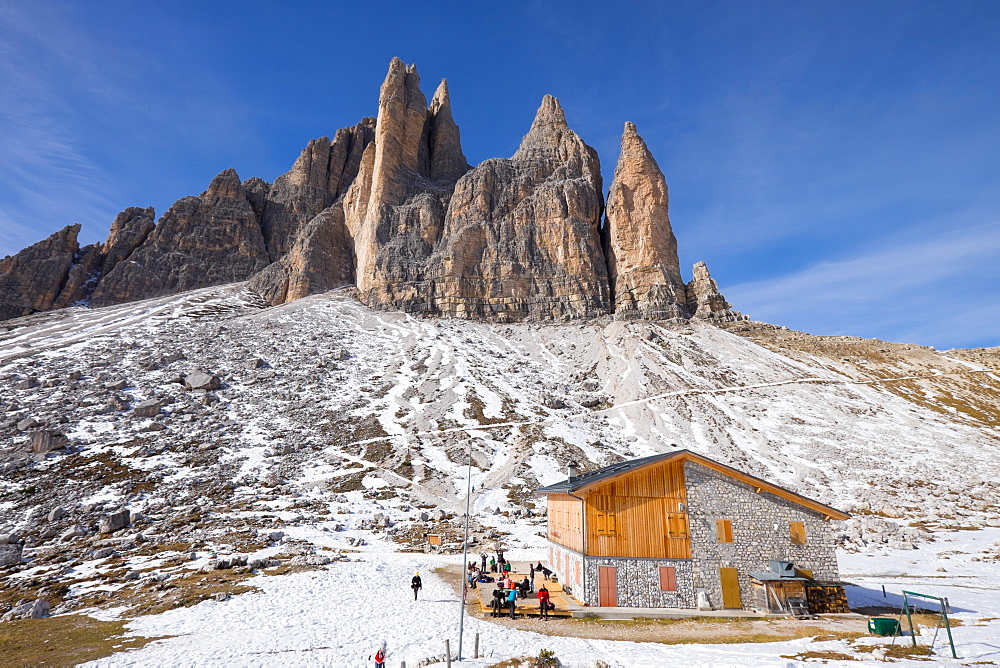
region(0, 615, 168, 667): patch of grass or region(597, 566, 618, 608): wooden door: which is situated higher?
region(597, 566, 618, 608): wooden door

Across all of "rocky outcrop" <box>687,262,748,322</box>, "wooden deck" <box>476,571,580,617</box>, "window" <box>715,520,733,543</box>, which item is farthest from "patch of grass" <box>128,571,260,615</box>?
"rocky outcrop" <box>687,262,748,322</box>

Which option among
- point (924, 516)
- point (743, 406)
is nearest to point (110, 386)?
point (743, 406)

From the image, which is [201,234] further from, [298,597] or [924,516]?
[924,516]

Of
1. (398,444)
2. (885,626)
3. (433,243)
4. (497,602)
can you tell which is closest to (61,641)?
(497,602)

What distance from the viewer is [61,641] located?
17375 millimetres

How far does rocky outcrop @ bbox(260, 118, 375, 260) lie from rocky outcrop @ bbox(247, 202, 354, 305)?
21740 mm

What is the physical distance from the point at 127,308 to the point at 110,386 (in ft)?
167

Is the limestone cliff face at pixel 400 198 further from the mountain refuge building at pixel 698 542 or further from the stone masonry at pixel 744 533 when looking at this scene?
the stone masonry at pixel 744 533

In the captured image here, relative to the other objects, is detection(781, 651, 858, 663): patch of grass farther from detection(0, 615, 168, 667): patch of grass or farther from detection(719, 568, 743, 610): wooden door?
detection(0, 615, 168, 667): patch of grass

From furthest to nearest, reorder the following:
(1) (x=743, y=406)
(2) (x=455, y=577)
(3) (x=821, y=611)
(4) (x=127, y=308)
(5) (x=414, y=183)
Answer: (5) (x=414, y=183), (4) (x=127, y=308), (1) (x=743, y=406), (2) (x=455, y=577), (3) (x=821, y=611)

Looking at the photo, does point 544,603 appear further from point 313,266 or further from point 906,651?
point 313,266

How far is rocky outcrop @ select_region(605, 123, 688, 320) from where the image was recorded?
94875 mm

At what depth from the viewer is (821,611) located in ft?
72.6

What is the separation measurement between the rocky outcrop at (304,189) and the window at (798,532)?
446ft
